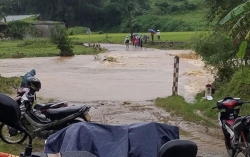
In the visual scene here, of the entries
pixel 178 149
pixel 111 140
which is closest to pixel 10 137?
pixel 111 140

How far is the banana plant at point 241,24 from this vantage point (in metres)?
7.67

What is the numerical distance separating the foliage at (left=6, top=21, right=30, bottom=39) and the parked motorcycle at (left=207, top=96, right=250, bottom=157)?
166 feet

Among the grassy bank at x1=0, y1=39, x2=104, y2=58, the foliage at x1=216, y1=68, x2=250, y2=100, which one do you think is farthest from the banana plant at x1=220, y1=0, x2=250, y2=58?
the grassy bank at x1=0, y1=39, x2=104, y2=58

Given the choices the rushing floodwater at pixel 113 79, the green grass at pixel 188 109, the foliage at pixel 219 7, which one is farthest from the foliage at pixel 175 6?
the green grass at pixel 188 109

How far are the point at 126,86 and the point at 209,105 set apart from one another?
7204mm

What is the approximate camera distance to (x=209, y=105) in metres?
12.5

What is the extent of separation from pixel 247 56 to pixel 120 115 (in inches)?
162

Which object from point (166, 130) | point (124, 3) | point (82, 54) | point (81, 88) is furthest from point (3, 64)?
point (124, 3)

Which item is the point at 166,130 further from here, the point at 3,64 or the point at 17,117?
the point at 3,64

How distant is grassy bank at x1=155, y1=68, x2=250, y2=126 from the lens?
1123 cm

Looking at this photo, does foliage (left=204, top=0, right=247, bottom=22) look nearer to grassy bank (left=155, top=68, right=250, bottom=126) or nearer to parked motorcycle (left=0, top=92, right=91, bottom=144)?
grassy bank (left=155, top=68, right=250, bottom=126)

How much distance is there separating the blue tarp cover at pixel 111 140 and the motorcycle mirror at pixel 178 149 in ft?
2.59

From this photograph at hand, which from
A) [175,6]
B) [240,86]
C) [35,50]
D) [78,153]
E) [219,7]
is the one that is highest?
[175,6]

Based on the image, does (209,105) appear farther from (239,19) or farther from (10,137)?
(10,137)
